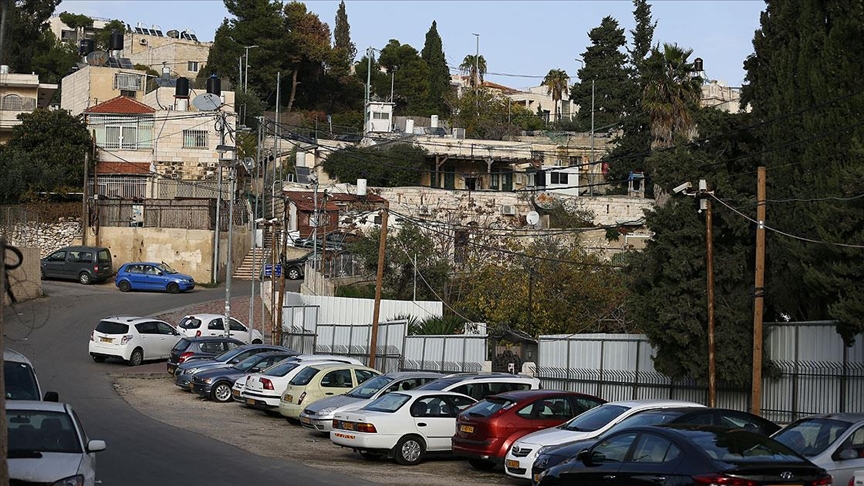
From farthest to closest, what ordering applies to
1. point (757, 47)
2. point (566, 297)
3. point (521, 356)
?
point (566, 297) < point (521, 356) < point (757, 47)

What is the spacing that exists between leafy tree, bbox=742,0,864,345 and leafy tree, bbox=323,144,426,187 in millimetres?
48878

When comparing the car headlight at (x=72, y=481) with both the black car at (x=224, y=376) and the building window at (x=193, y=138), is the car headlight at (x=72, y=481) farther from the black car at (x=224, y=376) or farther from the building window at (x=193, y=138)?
the building window at (x=193, y=138)

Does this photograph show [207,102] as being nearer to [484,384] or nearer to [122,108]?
[122,108]

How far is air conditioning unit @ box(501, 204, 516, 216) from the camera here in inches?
2731

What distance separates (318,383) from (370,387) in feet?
7.99

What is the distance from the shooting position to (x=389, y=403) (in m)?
21.2

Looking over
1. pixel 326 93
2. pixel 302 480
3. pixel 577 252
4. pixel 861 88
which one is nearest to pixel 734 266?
pixel 861 88

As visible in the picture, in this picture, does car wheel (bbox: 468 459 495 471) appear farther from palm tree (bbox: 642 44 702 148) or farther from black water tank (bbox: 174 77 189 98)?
black water tank (bbox: 174 77 189 98)

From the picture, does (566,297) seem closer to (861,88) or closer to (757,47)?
(757,47)

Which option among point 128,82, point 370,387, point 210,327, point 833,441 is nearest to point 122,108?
point 128,82

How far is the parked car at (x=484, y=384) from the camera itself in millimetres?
23094

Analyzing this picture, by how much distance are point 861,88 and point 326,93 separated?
9005cm

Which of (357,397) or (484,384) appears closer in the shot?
Answer: (484,384)

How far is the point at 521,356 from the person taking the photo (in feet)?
112
